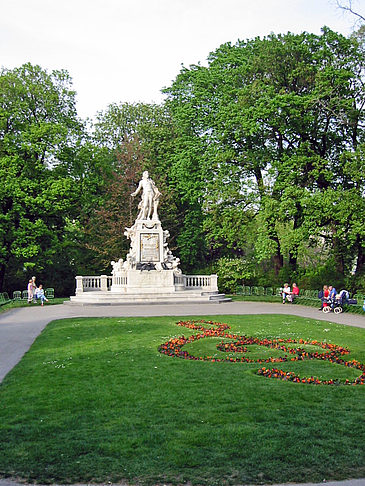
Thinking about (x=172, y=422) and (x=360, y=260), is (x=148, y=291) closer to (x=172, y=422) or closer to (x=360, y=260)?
(x=360, y=260)

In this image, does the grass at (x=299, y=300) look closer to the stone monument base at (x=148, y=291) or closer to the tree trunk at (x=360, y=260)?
the stone monument base at (x=148, y=291)

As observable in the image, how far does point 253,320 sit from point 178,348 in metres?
6.79

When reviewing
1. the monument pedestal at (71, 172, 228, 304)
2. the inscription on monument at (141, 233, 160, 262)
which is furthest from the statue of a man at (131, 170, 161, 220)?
the inscription on monument at (141, 233, 160, 262)

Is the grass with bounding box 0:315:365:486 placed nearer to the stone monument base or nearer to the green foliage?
the stone monument base

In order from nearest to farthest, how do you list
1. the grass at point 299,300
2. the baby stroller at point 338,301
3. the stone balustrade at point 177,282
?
the grass at point 299,300, the baby stroller at point 338,301, the stone balustrade at point 177,282

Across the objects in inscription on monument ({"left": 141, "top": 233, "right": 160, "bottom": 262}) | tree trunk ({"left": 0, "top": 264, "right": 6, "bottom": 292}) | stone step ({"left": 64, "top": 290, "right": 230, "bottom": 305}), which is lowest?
stone step ({"left": 64, "top": 290, "right": 230, "bottom": 305})

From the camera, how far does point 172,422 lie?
22.7 feet

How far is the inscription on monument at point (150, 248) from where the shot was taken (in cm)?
3178

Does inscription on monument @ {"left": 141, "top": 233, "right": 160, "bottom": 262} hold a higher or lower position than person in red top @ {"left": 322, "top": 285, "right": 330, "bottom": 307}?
higher

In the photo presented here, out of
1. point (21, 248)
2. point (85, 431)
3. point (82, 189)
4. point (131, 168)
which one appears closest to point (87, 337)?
point (85, 431)

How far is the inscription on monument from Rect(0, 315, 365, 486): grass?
19.8 m

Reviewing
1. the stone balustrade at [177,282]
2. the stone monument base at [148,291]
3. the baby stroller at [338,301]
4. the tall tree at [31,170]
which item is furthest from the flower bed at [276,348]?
the tall tree at [31,170]

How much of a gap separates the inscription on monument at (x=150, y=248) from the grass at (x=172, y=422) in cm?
1976

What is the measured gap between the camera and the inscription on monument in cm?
3178
